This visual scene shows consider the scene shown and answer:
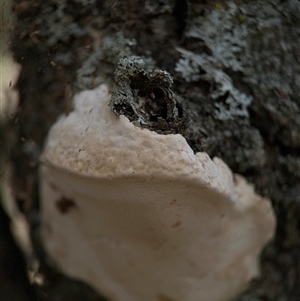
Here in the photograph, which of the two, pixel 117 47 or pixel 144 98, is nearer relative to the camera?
Answer: pixel 144 98

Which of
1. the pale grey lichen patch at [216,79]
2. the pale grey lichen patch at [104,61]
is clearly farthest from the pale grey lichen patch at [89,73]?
the pale grey lichen patch at [216,79]

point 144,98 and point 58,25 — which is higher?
point 144,98

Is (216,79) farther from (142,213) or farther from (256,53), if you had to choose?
(142,213)

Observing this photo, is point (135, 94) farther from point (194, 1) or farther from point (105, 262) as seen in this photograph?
point (105, 262)

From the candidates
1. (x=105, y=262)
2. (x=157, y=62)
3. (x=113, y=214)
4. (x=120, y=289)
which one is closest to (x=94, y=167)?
(x=113, y=214)

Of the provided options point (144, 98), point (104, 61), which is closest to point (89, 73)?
point (104, 61)

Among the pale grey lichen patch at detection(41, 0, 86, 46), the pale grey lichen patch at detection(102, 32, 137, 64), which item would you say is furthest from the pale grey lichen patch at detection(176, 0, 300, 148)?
the pale grey lichen patch at detection(41, 0, 86, 46)
